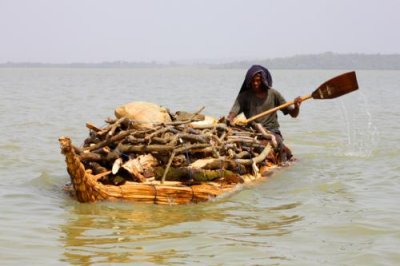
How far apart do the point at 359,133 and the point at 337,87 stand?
8021mm

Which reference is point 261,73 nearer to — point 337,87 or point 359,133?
point 337,87

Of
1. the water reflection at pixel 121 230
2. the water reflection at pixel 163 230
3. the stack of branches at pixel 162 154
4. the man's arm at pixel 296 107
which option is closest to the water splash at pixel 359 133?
the man's arm at pixel 296 107

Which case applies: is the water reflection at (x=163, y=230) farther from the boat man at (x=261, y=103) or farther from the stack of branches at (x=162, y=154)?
the boat man at (x=261, y=103)

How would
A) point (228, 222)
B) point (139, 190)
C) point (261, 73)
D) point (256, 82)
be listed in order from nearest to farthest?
point (228, 222) < point (139, 190) < point (261, 73) < point (256, 82)

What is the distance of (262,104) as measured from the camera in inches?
405

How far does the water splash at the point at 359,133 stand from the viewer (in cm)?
1378

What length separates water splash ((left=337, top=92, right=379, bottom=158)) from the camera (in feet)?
45.2

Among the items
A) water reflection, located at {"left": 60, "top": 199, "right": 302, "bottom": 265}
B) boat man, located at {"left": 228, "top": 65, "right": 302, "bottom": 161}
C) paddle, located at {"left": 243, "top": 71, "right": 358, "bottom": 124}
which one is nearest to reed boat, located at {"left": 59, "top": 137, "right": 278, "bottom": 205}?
water reflection, located at {"left": 60, "top": 199, "right": 302, "bottom": 265}

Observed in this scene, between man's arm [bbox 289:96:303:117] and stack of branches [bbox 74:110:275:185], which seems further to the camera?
man's arm [bbox 289:96:303:117]

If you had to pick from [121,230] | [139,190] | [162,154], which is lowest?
[121,230]

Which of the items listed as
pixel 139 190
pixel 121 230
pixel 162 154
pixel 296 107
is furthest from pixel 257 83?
pixel 121 230

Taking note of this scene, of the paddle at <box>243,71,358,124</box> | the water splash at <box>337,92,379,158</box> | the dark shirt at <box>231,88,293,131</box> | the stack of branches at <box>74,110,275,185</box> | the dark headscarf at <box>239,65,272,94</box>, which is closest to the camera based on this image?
the stack of branches at <box>74,110,275,185</box>

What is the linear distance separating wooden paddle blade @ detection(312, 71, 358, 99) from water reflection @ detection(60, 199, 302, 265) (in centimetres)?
276

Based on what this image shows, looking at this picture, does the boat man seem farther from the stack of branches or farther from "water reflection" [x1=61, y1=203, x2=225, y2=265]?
"water reflection" [x1=61, y1=203, x2=225, y2=265]
